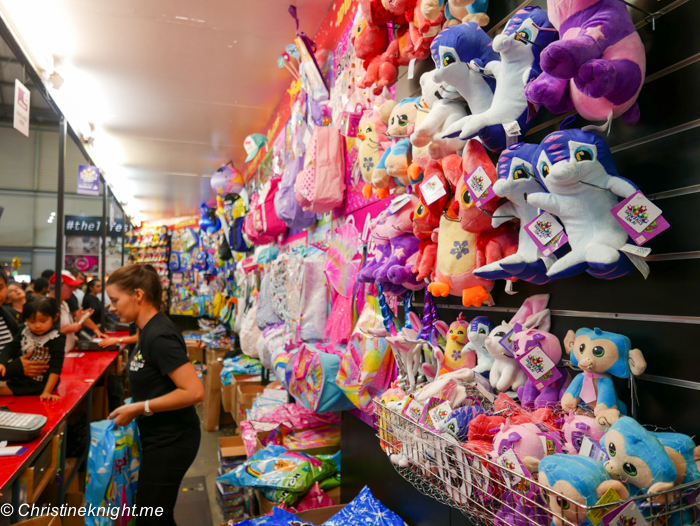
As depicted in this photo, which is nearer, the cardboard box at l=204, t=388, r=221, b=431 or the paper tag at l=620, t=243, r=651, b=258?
the paper tag at l=620, t=243, r=651, b=258

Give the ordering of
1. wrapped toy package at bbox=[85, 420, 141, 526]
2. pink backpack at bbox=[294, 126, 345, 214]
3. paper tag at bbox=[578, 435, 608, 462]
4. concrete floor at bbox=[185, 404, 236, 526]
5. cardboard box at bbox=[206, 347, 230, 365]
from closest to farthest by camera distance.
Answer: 1. paper tag at bbox=[578, 435, 608, 462]
2. wrapped toy package at bbox=[85, 420, 141, 526]
3. pink backpack at bbox=[294, 126, 345, 214]
4. concrete floor at bbox=[185, 404, 236, 526]
5. cardboard box at bbox=[206, 347, 230, 365]

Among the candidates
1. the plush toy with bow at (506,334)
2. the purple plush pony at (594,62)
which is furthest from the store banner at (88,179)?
the purple plush pony at (594,62)

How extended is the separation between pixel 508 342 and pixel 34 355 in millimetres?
2714

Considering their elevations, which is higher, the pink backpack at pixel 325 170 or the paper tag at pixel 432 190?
the pink backpack at pixel 325 170

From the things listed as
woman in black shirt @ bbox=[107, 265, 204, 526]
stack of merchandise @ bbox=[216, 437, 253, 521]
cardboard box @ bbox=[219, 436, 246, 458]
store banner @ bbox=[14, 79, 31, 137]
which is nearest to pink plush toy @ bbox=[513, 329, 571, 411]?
woman in black shirt @ bbox=[107, 265, 204, 526]

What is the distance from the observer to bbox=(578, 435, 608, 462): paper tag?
0.71 m

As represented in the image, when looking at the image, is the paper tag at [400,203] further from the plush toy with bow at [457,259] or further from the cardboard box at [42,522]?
the cardboard box at [42,522]

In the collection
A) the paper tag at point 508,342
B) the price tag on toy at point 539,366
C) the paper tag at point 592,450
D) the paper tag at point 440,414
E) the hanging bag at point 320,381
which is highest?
the paper tag at point 508,342

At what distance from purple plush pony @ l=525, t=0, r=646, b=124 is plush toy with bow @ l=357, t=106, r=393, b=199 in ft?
3.14

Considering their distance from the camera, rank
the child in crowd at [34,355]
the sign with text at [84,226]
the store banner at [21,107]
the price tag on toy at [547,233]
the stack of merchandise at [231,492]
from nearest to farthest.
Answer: the price tag on toy at [547,233] < the child in crowd at [34,355] < the stack of merchandise at [231,492] < the store banner at [21,107] < the sign with text at [84,226]

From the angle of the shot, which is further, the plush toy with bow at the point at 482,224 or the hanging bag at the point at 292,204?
the hanging bag at the point at 292,204

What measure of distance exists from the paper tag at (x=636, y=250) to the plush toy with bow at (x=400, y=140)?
835mm

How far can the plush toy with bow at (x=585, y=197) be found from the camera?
79 centimetres

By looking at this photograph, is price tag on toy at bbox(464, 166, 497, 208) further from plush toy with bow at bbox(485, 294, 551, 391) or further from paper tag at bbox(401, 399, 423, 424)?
paper tag at bbox(401, 399, 423, 424)
